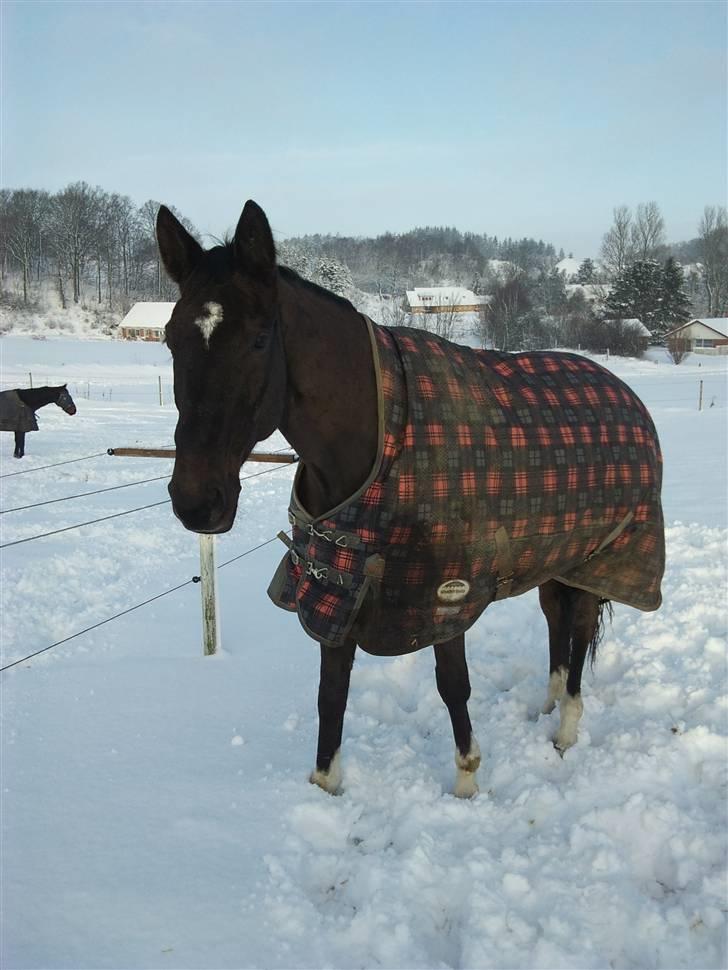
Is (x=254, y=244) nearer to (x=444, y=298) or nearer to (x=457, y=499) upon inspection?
(x=457, y=499)

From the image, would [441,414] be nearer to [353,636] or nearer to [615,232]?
[353,636]

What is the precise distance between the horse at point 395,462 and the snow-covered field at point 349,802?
0.93ft

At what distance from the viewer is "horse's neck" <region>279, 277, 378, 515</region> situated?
210cm

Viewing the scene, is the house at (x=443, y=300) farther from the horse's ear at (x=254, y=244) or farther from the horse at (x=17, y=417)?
the horse's ear at (x=254, y=244)

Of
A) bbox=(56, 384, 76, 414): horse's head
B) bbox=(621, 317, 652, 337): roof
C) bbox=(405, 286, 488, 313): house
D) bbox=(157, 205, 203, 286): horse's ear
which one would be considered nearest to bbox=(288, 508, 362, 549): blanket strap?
bbox=(157, 205, 203, 286): horse's ear

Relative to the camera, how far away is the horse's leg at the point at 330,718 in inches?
107

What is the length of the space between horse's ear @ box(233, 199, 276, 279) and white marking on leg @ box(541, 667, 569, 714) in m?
2.68

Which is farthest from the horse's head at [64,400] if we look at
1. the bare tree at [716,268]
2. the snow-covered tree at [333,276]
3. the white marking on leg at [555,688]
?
the bare tree at [716,268]

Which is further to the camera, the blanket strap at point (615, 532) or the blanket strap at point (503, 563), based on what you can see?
the blanket strap at point (615, 532)

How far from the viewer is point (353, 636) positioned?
244cm

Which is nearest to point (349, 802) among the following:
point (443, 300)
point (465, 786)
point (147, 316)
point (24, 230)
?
point (465, 786)

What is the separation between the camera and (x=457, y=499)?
2316 mm

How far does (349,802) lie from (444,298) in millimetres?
61021

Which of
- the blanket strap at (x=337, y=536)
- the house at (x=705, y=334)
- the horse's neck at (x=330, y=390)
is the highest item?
the house at (x=705, y=334)
